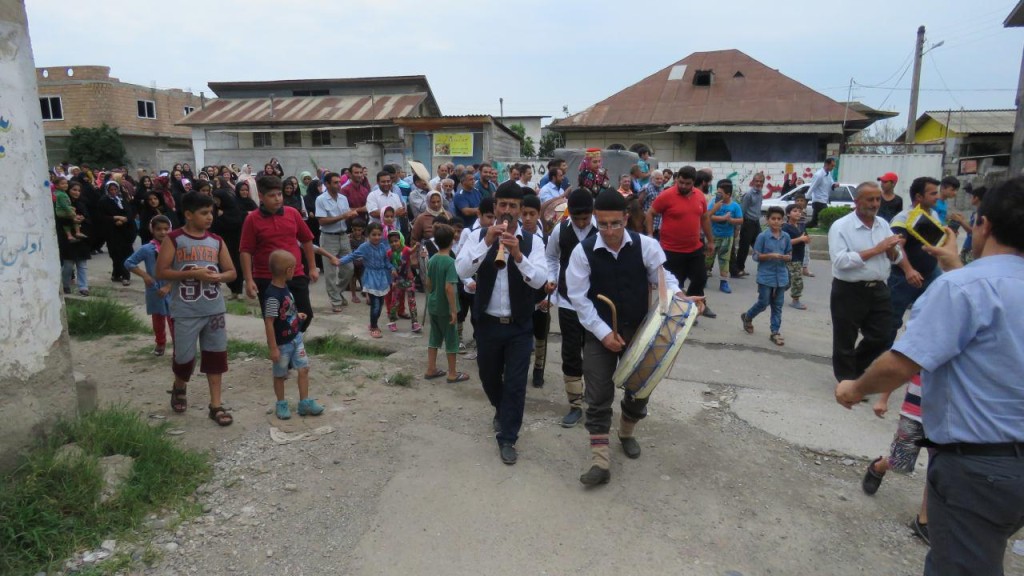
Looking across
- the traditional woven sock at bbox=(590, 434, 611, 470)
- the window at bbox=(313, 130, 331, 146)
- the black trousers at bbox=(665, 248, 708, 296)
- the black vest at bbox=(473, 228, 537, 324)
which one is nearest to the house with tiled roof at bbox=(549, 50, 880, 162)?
the window at bbox=(313, 130, 331, 146)

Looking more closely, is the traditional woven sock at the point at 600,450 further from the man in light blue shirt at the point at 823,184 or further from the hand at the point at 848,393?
the man in light blue shirt at the point at 823,184

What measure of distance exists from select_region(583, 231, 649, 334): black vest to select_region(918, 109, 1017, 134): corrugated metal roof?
33205 mm

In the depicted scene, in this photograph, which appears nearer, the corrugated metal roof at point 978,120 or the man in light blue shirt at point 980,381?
the man in light blue shirt at point 980,381

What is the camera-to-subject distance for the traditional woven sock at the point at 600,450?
3936 mm

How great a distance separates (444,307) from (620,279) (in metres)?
2.41

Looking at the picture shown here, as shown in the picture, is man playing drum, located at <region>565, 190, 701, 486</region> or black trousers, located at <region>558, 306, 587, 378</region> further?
black trousers, located at <region>558, 306, 587, 378</region>

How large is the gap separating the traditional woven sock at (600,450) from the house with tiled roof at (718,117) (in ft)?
75.7

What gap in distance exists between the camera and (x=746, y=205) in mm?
10984

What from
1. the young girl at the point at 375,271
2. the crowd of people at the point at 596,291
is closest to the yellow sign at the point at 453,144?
the crowd of people at the point at 596,291

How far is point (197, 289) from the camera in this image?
460 centimetres

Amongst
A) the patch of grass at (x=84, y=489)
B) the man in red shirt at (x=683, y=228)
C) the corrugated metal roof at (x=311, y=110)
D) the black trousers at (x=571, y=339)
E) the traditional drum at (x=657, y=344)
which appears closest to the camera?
the patch of grass at (x=84, y=489)

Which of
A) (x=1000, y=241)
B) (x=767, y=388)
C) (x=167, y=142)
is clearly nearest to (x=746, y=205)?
(x=767, y=388)

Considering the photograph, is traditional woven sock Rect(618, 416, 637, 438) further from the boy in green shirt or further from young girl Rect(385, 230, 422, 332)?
young girl Rect(385, 230, 422, 332)

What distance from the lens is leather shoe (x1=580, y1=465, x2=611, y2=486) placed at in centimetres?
389
